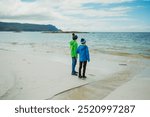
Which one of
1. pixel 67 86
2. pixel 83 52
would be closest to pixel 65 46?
pixel 83 52

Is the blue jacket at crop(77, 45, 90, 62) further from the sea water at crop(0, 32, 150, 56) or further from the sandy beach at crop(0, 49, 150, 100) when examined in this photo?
the sea water at crop(0, 32, 150, 56)

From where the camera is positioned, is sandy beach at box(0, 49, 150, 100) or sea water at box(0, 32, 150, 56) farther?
sea water at box(0, 32, 150, 56)

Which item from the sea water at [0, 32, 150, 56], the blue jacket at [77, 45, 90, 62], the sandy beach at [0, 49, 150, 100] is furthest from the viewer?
the sea water at [0, 32, 150, 56]

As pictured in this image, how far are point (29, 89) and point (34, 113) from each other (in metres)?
1.92

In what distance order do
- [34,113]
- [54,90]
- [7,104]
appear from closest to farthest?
[34,113], [7,104], [54,90]

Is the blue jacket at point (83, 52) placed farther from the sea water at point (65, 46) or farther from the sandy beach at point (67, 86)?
the sea water at point (65, 46)

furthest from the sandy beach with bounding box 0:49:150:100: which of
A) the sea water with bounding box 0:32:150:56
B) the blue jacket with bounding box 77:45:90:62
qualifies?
the sea water with bounding box 0:32:150:56

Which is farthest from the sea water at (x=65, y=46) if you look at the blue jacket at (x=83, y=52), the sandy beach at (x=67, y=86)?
the blue jacket at (x=83, y=52)

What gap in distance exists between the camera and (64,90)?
675cm

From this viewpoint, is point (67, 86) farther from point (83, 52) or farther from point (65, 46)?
point (65, 46)

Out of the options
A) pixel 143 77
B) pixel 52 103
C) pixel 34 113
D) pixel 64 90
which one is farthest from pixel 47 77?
pixel 143 77

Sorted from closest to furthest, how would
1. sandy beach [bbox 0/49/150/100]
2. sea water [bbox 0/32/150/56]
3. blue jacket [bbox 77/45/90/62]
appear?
sandy beach [bbox 0/49/150/100]
blue jacket [bbox 77/45/90/62]
sea water [bbox 0/32/150/56]

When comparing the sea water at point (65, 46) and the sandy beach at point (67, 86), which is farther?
the sea water at point (65, 46)

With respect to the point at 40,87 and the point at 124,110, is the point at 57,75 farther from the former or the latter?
the point at 124,110
